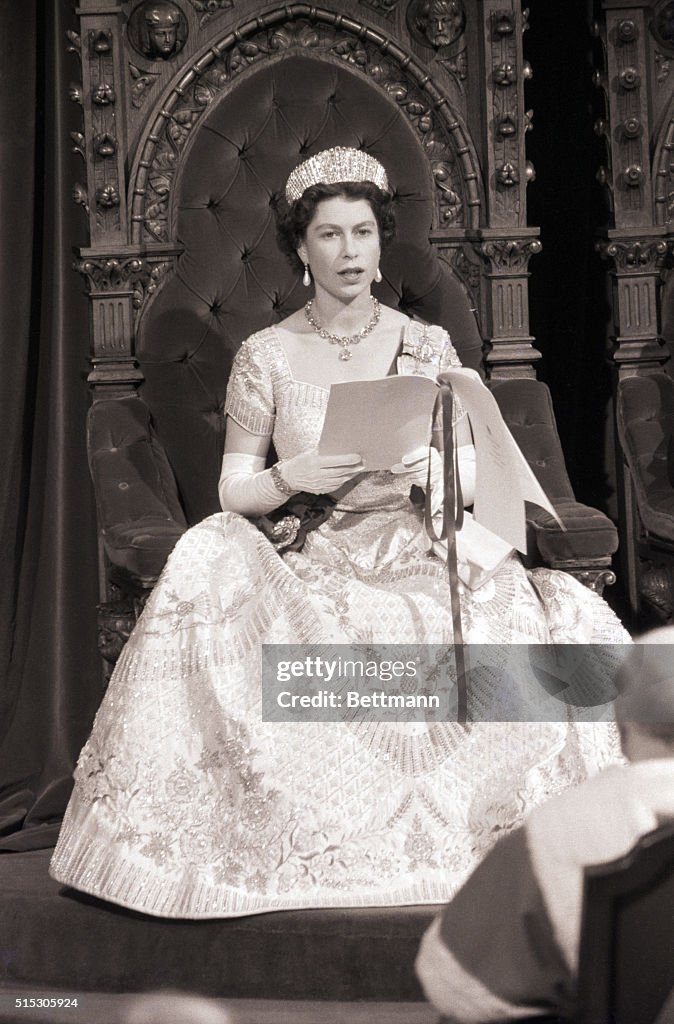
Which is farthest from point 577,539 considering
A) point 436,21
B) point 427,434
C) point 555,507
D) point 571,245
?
point 436,21

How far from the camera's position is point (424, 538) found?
8.30 ft

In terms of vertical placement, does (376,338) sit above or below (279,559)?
above

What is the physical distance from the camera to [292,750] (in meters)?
2.14

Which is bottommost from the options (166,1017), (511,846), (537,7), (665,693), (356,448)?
(166,1017)

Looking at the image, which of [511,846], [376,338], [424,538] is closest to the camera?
[511,846]

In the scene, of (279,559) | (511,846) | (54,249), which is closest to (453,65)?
(54,249)

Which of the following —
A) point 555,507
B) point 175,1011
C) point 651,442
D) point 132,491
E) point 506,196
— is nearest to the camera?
point 175,1011

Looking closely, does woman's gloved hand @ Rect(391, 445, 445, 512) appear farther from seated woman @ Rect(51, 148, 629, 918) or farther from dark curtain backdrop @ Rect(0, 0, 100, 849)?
dark curtain backdrop @ Rect(0, 0, 100, 849)

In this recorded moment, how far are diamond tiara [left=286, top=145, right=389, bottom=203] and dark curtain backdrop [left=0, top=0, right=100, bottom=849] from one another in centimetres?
88

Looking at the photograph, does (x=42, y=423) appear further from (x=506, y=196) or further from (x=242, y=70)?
(x=506, y=196)

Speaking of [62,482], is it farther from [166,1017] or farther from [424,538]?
[166,1017]

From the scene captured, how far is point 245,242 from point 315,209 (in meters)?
0.44

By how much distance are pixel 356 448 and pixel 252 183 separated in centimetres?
98

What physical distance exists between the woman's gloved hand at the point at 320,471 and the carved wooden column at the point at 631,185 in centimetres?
100
